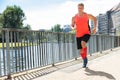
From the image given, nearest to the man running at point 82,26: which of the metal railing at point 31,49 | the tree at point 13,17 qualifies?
the metal railing at point 31,49

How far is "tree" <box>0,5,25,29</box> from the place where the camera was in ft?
265

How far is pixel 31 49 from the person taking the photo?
23.6ft

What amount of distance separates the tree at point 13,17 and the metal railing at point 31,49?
70.6 metres

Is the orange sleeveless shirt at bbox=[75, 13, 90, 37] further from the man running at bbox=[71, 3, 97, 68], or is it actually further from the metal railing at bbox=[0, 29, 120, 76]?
the metal railing at bbox=[0, 29, 120, 76]

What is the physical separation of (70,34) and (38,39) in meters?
2.92

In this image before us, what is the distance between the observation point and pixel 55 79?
19.4 ft

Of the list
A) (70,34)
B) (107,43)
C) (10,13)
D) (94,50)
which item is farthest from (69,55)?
(10,13)

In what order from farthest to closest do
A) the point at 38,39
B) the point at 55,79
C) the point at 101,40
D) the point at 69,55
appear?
the point at 101,40, the point at 69,55, the point at 38,39, the point at 55,79

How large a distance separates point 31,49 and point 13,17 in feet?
253

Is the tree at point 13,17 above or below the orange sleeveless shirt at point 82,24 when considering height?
above

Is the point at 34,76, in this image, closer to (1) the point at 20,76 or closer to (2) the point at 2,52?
(1) the point at 20,76

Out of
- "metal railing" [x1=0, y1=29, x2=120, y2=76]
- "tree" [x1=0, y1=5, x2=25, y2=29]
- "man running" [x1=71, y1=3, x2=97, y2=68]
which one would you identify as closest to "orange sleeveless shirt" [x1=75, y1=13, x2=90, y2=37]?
"man running" [x1=71, y1=3, x2=97, y2=68]

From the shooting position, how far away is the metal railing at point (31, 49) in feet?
20.5

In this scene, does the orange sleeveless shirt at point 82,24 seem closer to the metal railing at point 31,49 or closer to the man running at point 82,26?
the man running at point 82,26
